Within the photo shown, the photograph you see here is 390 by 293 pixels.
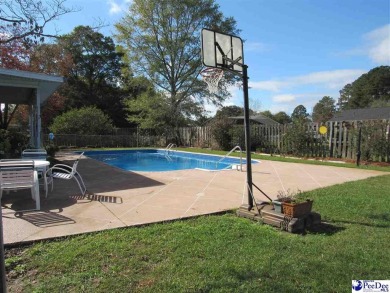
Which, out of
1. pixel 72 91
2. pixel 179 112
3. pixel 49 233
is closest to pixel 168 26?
pixel 179 112

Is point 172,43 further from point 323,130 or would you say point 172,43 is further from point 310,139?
point 323,130

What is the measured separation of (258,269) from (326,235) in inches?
54.7

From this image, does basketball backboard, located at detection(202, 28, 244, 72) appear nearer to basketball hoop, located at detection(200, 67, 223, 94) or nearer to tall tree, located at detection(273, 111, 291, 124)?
basketball hoop, located at detection(200, 67, 223, 94)

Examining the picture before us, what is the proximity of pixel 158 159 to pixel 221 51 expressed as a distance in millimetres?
13055

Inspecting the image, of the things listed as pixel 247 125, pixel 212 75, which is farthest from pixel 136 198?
pixel 212 75

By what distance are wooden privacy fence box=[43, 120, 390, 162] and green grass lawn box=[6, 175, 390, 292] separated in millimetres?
7748

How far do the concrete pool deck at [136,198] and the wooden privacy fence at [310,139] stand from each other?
2.36 meters

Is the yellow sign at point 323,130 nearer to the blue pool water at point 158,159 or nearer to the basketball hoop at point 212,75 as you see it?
the blue pool water at point 158,159

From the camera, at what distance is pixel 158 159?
1744 centimetres

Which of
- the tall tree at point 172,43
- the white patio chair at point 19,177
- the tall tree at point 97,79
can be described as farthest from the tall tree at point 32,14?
the tall tree at point 97,79

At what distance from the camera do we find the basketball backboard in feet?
15.4

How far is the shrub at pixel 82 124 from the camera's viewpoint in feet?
76.1

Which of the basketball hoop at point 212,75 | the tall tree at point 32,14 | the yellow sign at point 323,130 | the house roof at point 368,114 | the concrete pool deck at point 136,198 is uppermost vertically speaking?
the house roof at point 368,114

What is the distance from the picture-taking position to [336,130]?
12.8 m
